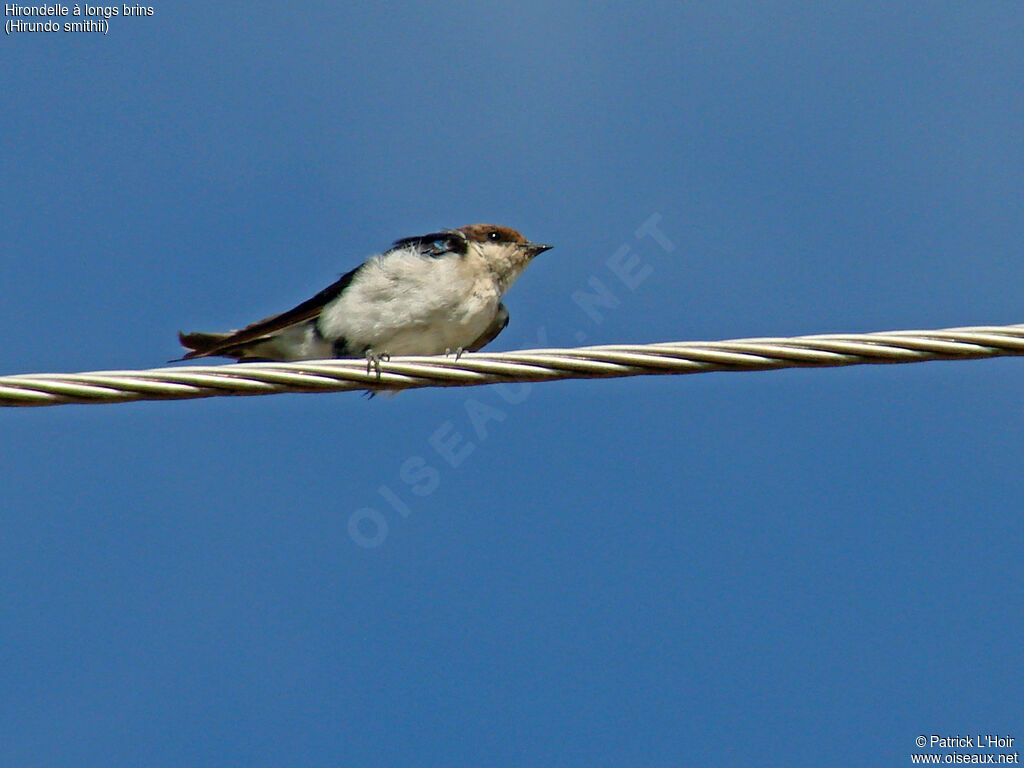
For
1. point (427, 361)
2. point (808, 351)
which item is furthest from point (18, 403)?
point (808, 351)

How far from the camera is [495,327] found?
7.92 meters

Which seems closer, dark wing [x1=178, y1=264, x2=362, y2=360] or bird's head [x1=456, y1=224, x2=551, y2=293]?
dark wing [x1=178, y1=264, x2=362, y2=360]

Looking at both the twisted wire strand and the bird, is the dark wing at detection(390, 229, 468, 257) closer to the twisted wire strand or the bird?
the bird

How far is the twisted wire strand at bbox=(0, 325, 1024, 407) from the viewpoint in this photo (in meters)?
3.91

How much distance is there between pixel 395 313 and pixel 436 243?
2.21 ft

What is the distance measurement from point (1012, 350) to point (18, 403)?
2.96 meters

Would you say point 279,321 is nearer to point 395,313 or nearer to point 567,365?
point 395,313

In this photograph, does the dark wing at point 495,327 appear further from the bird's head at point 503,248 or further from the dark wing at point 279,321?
the dark wing at point 279,321

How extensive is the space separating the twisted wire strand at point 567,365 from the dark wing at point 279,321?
331cm

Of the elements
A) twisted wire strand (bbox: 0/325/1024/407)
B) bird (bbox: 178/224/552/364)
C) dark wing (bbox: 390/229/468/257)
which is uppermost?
dark wing (bbox: 390/229/468/257)

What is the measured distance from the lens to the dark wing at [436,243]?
7.48 m

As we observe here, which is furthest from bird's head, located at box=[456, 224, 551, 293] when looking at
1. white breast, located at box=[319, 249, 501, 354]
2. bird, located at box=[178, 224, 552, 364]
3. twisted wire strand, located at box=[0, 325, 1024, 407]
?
twisted wire strand, located at box=[0, 325, 1024, 407]

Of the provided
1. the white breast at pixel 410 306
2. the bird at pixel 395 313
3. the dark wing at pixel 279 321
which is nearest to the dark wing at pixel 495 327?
the bird at pixel 395 313

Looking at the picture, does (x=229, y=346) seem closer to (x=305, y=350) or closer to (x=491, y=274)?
(x=305, y=350)
